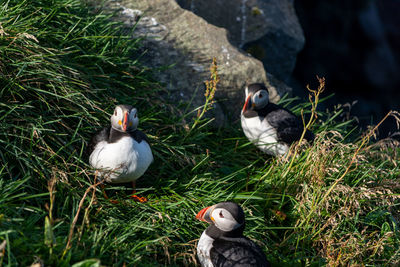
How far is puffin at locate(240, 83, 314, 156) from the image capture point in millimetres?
4832

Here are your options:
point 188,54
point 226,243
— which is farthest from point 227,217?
point 188,54

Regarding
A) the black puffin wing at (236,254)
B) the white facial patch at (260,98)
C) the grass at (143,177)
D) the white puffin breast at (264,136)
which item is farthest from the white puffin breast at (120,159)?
the white facial patch at (260,98)

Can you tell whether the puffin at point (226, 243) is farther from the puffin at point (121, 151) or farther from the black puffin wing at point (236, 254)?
the puffin at point (121, 151)

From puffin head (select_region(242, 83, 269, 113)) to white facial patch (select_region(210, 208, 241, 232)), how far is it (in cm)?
170

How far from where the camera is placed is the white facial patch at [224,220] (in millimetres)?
3436

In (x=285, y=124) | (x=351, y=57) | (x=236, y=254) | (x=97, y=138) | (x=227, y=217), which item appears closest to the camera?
(x=236, y=254)

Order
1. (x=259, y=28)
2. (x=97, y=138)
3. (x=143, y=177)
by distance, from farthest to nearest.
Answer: (x=259, y=28) < (x=143, y=177) < (x=97, y=138)

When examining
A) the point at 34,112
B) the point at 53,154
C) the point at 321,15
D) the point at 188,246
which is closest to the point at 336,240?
the point at 188,246

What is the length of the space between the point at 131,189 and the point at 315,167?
152 centimetres

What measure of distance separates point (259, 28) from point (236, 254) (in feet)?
12.7

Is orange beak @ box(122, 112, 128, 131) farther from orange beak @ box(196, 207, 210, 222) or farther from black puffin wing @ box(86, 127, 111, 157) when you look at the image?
orange beak @ box(196, 207, 210, 222)

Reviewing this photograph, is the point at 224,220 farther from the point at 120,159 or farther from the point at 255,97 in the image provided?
the point at 255,97

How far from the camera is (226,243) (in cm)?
342

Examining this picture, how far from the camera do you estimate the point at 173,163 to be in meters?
4.42
